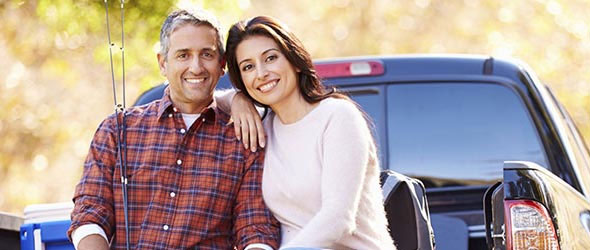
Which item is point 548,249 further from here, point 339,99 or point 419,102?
point 419,102

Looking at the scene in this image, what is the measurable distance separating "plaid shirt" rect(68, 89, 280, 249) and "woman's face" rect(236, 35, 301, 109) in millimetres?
231

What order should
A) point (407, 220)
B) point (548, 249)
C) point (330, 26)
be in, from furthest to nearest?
point (330, 26), point (407, 220), point (548, 249)

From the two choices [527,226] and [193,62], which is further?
[193,62]

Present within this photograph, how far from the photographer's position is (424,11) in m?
19.2

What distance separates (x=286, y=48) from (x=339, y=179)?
527 mm

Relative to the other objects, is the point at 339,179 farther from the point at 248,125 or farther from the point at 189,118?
the point at 189,118

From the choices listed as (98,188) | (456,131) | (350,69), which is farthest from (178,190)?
(456,131)

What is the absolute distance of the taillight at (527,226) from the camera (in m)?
3.74

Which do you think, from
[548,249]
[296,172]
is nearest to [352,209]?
[296,172]

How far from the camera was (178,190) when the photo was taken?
4.18m

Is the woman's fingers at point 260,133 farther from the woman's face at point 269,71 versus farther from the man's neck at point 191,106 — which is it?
the man's neck at point 191,106

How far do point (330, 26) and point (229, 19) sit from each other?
30.6ft

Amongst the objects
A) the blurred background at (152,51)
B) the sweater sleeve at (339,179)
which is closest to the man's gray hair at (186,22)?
the sweater sleeve at (339,179)

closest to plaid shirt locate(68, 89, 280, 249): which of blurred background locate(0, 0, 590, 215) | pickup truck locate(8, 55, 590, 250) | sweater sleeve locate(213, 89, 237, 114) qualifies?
sweater sleeve locate(213, 89, 237, 114)
